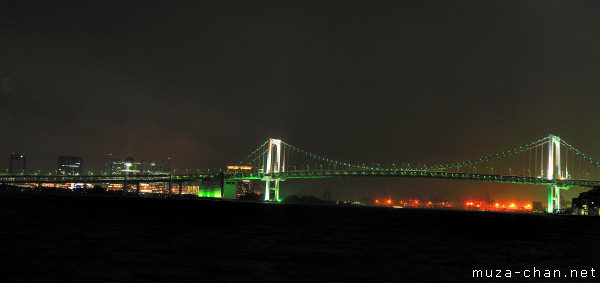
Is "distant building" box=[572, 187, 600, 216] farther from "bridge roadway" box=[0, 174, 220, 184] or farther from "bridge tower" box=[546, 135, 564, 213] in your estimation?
"bridge roadway" box=[0, 174, 220, 184]

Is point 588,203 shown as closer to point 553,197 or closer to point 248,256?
point 553,197

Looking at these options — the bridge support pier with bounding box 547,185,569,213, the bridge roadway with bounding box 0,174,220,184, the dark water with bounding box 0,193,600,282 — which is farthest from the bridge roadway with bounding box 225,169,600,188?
the dark water with bounding box 0,193,600,282

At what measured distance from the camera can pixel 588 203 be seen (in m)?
99.9

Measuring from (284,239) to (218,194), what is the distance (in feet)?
357

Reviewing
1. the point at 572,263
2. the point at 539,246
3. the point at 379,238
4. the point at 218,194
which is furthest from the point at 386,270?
the point at 218,194

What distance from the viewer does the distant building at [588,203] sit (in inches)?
3829

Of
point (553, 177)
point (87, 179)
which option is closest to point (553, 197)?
point (553, 177)

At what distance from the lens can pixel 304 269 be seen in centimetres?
2108

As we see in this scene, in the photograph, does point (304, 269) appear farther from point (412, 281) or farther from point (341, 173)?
point (341, 173)

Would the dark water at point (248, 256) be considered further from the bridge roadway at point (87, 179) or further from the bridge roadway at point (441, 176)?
the bridge roadway at point (87, 179)

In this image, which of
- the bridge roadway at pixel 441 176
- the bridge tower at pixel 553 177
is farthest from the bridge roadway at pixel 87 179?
the bridge tower at pixel 553 177

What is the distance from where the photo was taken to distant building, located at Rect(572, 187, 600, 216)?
97250 millimetres

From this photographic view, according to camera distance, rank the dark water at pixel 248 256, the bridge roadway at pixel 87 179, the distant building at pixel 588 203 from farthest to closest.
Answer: the bridge roadway at pixel 87 179 → the distant building at pixel 588 203 → the dark water at pixel 248 256

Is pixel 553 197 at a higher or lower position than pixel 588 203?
higher
